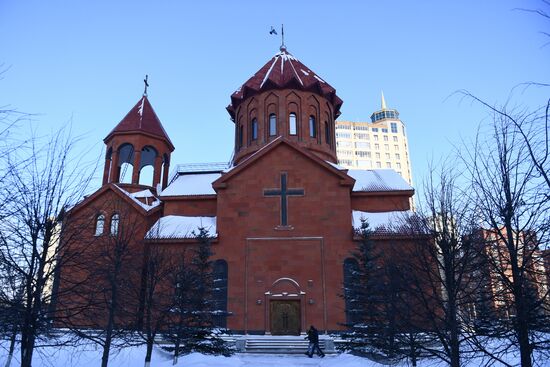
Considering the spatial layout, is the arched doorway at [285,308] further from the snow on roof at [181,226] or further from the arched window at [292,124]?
the arched window at [292,124]

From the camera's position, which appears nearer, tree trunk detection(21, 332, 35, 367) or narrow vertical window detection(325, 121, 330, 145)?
tree trunk detection(21, 332, 35, 367)

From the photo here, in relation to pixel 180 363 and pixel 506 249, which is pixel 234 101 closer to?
pixel 180 363

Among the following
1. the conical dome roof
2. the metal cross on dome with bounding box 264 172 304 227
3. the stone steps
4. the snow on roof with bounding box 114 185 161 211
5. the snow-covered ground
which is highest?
the conical dome roof

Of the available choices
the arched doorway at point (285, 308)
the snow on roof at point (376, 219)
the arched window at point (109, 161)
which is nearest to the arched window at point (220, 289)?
the arched doorway at point (285, 308)

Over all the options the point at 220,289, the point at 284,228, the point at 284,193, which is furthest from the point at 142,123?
the point at 220,289

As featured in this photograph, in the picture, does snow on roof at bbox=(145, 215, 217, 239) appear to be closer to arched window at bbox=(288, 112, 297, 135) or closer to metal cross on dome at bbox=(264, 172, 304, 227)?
metal cross on dome at bbox=(264, 172, 304, 227)

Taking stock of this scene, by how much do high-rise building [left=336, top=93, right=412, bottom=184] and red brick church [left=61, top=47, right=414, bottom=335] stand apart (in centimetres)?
6066

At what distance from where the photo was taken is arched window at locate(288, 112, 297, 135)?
2738cm

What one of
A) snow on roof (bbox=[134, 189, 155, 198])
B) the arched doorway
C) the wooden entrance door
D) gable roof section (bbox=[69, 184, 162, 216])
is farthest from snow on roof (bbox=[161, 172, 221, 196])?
the wooden entrance door

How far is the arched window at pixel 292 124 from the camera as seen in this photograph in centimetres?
2738

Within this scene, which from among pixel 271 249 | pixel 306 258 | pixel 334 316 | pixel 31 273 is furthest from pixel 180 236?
pixel 31 273

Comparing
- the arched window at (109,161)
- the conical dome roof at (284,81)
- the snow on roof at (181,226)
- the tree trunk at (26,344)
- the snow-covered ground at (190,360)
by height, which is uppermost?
the conical dome roof at (284,81)

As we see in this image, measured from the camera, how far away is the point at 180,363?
48.8ft

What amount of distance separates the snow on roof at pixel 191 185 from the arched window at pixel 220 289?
4.87m
